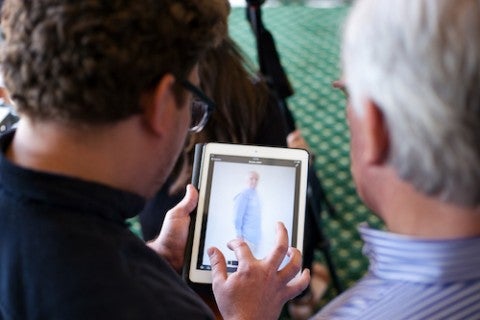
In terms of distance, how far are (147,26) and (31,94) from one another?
5.7 inches

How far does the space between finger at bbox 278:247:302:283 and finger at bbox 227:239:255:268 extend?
6 cm

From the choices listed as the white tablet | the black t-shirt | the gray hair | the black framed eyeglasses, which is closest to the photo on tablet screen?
the white tablet

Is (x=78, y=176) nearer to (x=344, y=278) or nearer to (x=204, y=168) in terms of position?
(x=204, y=168)

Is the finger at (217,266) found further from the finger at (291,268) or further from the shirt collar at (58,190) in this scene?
the shirt collar at (58,190)

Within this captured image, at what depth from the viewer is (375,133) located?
0.53 meters

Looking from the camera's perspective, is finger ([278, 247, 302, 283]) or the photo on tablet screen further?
the photo on tablet screen

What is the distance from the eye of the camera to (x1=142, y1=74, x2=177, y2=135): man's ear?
0.62m

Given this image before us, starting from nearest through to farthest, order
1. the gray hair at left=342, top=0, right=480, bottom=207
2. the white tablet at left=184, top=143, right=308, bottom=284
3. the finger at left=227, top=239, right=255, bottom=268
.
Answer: the gray hair at left=342, top=0, right=480, bottom=207
the finger at left=227, top=239, right=255, bottom=268
the white tablet at left=184, top=143, right=308, bottom=284

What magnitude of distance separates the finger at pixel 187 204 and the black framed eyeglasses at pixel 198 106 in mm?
152

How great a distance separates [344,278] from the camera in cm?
184

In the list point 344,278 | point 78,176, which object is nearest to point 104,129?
point 78,176

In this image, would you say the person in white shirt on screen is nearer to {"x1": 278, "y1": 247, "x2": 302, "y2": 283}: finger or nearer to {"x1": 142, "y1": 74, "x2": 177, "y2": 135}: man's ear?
{"x1": 278, "y1": 247, "x2": 302, "y2": 283}: finger

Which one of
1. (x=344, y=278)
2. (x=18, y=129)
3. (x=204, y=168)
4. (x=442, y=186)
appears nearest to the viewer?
(x=442, y=186)

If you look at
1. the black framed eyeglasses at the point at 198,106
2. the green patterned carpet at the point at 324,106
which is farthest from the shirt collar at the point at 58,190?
the green patterned carpet at the point at 324,106
